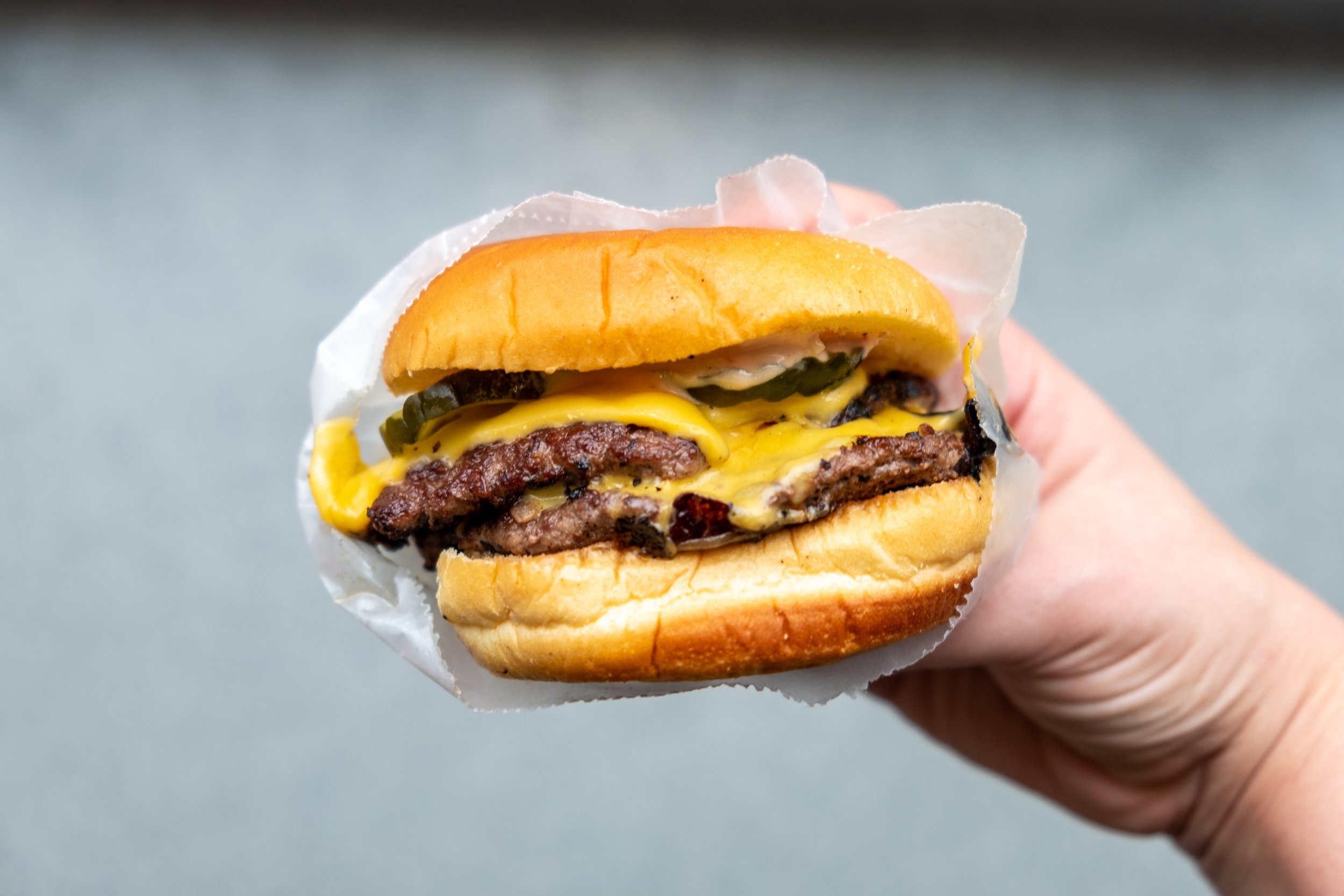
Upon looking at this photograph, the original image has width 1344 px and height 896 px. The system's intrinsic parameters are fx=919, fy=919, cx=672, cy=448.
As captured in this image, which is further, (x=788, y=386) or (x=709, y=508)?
(x=788, y=386)

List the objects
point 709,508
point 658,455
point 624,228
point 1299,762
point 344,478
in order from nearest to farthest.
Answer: point 709,508
point 658,455
point 344,478
point 624,228
point 1299,762

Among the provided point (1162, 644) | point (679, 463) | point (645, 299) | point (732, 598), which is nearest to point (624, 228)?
point (645, 299)

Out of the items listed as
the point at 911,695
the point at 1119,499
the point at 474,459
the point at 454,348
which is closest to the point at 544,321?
the point at 454,348

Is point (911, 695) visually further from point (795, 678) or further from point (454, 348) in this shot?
point (454, 348)

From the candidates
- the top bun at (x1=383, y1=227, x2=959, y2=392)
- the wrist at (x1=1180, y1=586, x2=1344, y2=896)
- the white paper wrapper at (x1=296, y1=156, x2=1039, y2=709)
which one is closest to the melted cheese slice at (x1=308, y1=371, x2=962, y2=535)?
the top bun at (x1=383, y1=227, x2=959, y2=392)

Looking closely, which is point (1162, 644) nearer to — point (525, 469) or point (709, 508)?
point (709, 508)

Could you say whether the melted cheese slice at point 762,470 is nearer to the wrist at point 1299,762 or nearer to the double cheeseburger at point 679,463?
the double cheeseburger at point 679,463

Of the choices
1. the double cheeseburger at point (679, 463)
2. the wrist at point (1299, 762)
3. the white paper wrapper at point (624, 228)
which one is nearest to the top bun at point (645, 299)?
the double cheeseburger at point (679, 463)
